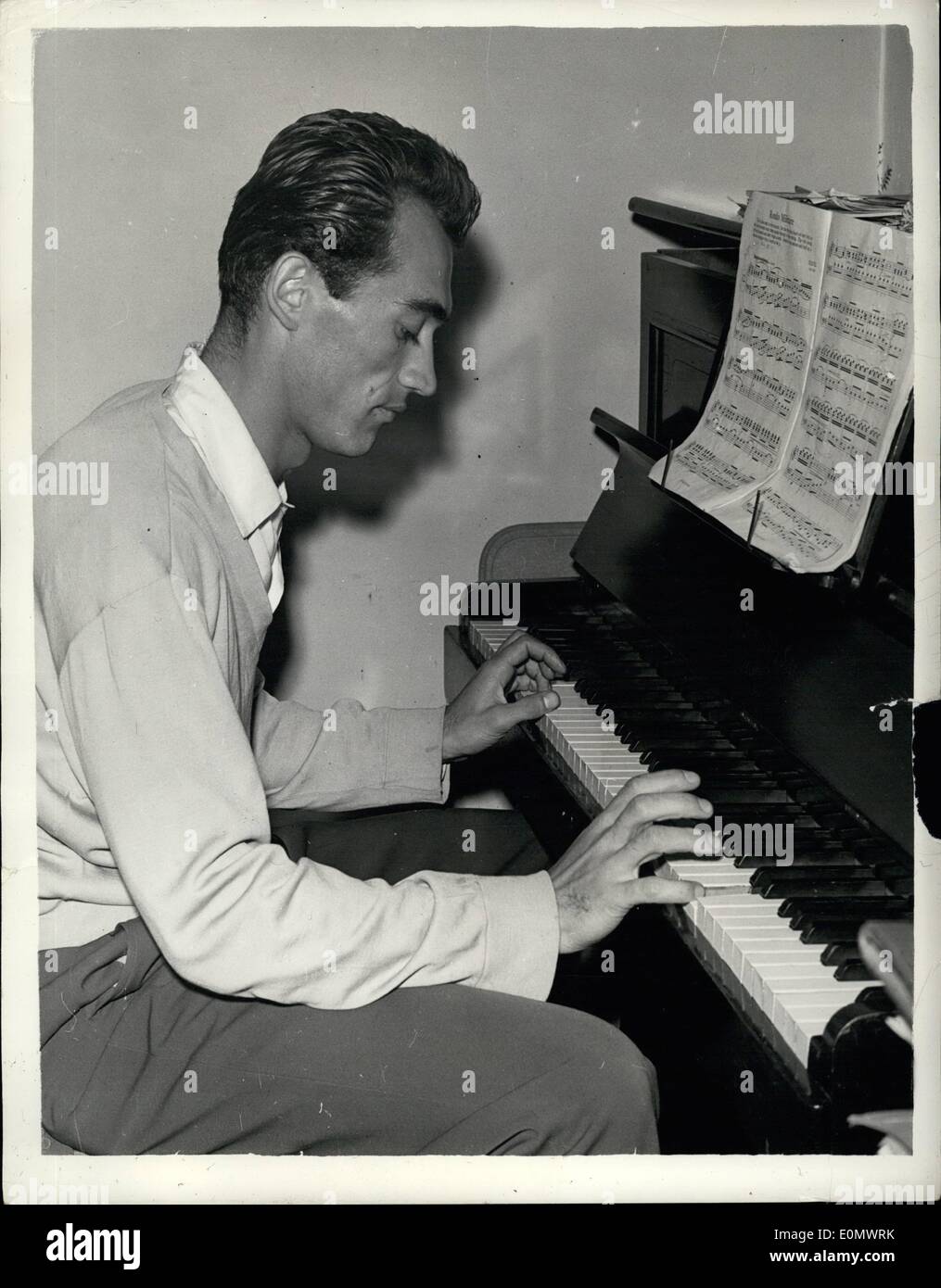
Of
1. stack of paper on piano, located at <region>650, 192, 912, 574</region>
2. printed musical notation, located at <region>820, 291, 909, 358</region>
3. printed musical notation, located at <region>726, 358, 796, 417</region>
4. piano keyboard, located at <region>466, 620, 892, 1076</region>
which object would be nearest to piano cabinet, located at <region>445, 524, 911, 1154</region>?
piano keyboard, located at <region>466, 620, 892, 1076</region>

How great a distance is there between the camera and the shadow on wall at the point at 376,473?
8.73 ft

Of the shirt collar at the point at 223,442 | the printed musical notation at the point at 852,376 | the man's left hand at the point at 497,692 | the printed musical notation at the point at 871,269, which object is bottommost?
the man's left hand at the point at 497,692

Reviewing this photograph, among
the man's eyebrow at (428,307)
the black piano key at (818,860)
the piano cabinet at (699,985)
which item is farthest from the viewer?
the man's eyebrow at (428,307)

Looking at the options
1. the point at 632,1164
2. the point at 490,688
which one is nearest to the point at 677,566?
the point at 490,688

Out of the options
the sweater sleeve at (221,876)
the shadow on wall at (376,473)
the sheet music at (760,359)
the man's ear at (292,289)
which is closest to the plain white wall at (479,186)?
the shadow on wall at (376,473)

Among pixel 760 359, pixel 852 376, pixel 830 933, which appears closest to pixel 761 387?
pixel 760 359

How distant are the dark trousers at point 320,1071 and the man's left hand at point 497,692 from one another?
0.59 m

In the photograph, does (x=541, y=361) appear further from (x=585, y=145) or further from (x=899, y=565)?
(x=899, y=565)

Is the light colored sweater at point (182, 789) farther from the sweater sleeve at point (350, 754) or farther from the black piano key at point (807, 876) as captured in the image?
the sweater sleeve at point (350, 754)

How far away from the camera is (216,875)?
1359 millimetres

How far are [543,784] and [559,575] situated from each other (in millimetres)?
769

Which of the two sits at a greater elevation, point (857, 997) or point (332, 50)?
point (332, 50)

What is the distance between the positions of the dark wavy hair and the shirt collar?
0.31ft

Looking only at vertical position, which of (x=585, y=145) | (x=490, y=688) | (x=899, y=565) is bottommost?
(x=490, y=688)
